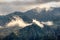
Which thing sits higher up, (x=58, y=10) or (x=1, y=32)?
(x=58, y=10)

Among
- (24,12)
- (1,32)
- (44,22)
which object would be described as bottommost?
(1,32)

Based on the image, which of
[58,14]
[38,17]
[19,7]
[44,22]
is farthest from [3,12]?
[58,14]

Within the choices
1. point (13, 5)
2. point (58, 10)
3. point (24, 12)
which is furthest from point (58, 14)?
point (13, 5)

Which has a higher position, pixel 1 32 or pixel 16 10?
pixel 16 10

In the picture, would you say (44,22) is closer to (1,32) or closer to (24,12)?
(24,12)

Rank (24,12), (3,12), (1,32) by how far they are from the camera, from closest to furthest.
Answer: (3,12) → (24,12) → (1,32)

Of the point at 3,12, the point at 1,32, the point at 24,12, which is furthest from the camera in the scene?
the point at 1,32

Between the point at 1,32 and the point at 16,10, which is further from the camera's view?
the point at 1,32

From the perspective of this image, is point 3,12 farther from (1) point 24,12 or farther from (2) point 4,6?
(1) point 24,12

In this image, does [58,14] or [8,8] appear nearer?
[8,8]
